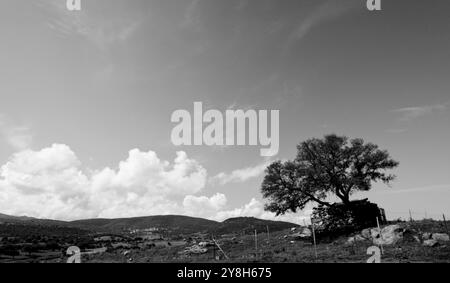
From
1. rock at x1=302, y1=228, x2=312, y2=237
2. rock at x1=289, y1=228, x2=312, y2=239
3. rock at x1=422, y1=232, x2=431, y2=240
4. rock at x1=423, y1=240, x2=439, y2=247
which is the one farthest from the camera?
rock at x1=302, y1=228, x2=312, y2=237

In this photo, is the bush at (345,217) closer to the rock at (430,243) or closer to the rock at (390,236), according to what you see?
the rock at (390,236)

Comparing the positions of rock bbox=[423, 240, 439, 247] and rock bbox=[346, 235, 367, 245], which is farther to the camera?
rock bbox=[346, 235, 367, 245]

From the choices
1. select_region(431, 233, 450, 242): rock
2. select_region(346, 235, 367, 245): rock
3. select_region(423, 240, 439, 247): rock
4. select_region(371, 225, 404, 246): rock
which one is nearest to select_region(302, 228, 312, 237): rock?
select_region(346, 235, 367, 245): rock

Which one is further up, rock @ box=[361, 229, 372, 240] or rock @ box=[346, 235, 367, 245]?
rock @ box=[361, 229, 372, 240]

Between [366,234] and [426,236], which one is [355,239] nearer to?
[366,234]

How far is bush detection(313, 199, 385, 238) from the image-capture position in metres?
35.4

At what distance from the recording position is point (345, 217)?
36.6 m

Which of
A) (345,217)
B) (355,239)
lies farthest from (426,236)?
(345,217)

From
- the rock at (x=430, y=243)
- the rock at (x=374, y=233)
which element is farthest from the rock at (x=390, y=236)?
the rock at (x=430, y=243)

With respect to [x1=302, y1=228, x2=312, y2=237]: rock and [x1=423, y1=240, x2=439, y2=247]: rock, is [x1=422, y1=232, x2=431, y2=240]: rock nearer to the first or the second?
[x1=423, y1=240, x2=439, y2=247]: rock

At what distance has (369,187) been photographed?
1486 inches
